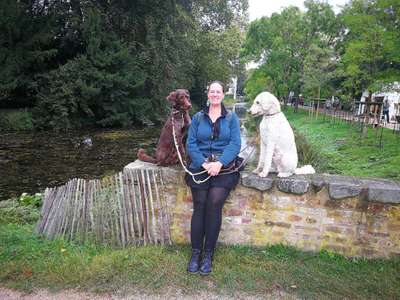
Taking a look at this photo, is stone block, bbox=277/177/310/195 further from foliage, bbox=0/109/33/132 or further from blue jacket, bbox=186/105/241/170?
foliage, bbox=0/109/33/132

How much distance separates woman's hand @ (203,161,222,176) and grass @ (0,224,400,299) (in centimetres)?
96

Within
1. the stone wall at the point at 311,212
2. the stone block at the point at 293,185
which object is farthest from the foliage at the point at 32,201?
the stone block at the point at 293,185

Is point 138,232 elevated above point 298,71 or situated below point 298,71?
below

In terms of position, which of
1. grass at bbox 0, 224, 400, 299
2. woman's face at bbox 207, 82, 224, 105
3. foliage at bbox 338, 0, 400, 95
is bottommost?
grass at bbox 0, 224, 400, 299

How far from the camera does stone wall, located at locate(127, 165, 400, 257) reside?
11.7 feet

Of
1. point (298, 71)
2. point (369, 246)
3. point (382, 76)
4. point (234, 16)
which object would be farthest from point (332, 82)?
point (369, 246)

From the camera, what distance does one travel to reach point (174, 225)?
13.2 feet

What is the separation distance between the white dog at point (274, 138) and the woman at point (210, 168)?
341 mm

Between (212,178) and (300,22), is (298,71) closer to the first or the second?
(300,22)

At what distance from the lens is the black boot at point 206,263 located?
3394 millimetres

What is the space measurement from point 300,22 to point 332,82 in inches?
235

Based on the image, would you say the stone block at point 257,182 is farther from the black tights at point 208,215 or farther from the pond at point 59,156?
the pond at point 59,156

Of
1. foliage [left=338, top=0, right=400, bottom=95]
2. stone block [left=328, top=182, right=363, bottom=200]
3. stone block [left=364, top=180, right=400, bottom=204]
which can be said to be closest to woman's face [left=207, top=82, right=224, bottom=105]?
stone block [left=328, top=182, right=363, bottom=200]

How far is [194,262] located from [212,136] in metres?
1.36
